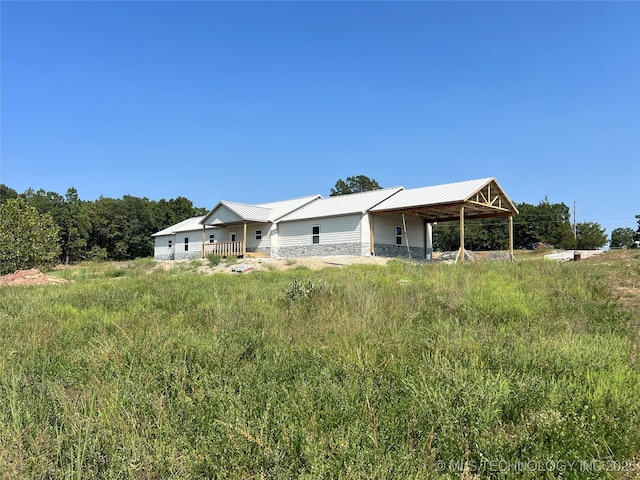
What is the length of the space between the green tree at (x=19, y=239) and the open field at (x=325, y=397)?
22.3m

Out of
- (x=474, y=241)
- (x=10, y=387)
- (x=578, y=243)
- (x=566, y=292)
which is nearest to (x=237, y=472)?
(x=10, y=387)

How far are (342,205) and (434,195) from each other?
6.45m

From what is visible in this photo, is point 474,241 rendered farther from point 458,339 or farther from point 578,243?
point 458,339

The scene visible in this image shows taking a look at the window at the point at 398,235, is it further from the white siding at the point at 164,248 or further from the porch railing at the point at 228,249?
the white siding at the point at 164,248

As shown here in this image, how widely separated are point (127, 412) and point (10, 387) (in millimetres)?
1374

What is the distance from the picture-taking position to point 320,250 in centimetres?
2608

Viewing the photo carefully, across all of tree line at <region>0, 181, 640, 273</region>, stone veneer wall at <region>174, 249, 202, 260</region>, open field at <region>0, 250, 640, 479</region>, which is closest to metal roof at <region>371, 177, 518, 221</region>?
open field at <region>0, 250, 640, 479</region>

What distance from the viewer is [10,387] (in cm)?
335

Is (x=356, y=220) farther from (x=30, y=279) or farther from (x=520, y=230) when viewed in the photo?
(x=520, y=230)

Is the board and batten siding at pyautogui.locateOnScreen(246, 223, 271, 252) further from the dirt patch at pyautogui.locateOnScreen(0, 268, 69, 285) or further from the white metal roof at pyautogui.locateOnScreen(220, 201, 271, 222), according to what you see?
the dirt patch at pyautogui.locateOnScreen(0, 268, 69, 285)

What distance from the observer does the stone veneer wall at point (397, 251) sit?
25.0m

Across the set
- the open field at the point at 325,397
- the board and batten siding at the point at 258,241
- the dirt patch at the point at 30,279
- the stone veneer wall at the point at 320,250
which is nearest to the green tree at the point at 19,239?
the dirt patch at the point at 30,279

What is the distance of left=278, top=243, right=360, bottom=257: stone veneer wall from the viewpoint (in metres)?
24.4

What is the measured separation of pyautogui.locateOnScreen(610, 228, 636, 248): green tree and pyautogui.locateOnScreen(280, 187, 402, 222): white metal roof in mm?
56511
